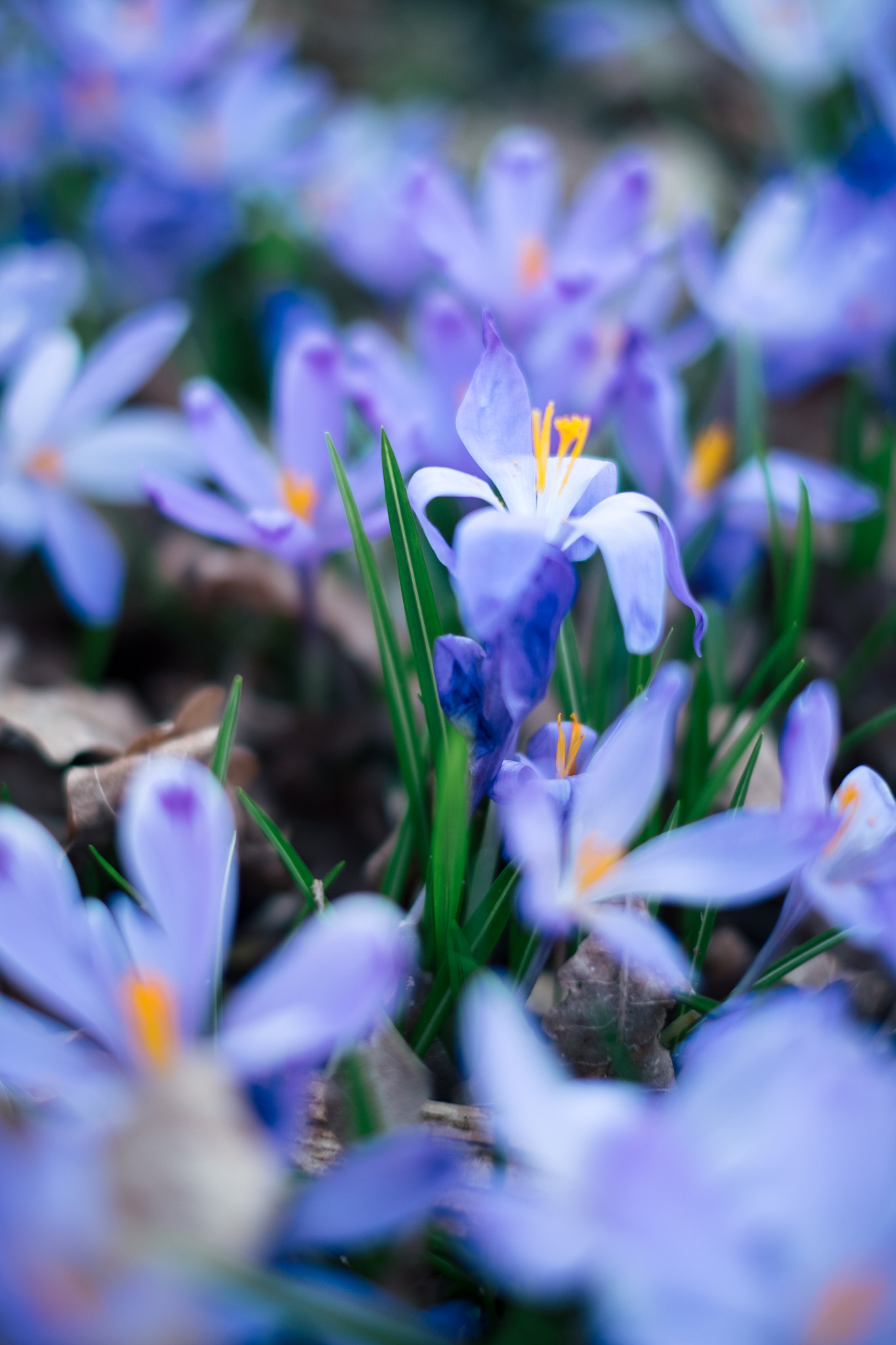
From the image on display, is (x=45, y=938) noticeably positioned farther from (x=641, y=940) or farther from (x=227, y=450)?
(x=227, y=450)

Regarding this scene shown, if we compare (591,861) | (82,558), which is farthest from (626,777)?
(82,558)

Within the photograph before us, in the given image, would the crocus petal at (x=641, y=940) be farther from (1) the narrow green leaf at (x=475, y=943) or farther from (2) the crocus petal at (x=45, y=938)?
(2) the crocus petal at (x=45, y=938)

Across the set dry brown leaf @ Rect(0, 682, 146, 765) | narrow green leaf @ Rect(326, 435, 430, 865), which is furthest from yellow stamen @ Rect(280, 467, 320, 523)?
dry brown leaf @ Rect(0, 682, 146, 765)

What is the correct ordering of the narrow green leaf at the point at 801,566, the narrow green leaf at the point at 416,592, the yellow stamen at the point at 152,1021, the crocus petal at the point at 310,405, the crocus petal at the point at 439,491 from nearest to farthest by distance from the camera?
1. the yellow stamen at the point at 152,1021
2. the crocus petal at the point at 439,491
3. the narrow green leaf at the point at 416,592
4. the narrow green leaf at the point at 801,566
5. the crocus petal at the point at 310,405

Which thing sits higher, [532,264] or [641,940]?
[532,264]

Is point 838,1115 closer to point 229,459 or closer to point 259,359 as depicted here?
point 229,459

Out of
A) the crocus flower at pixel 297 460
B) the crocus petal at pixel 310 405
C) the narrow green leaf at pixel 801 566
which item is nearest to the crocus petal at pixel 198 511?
the crocus flower at pixel 297 460
